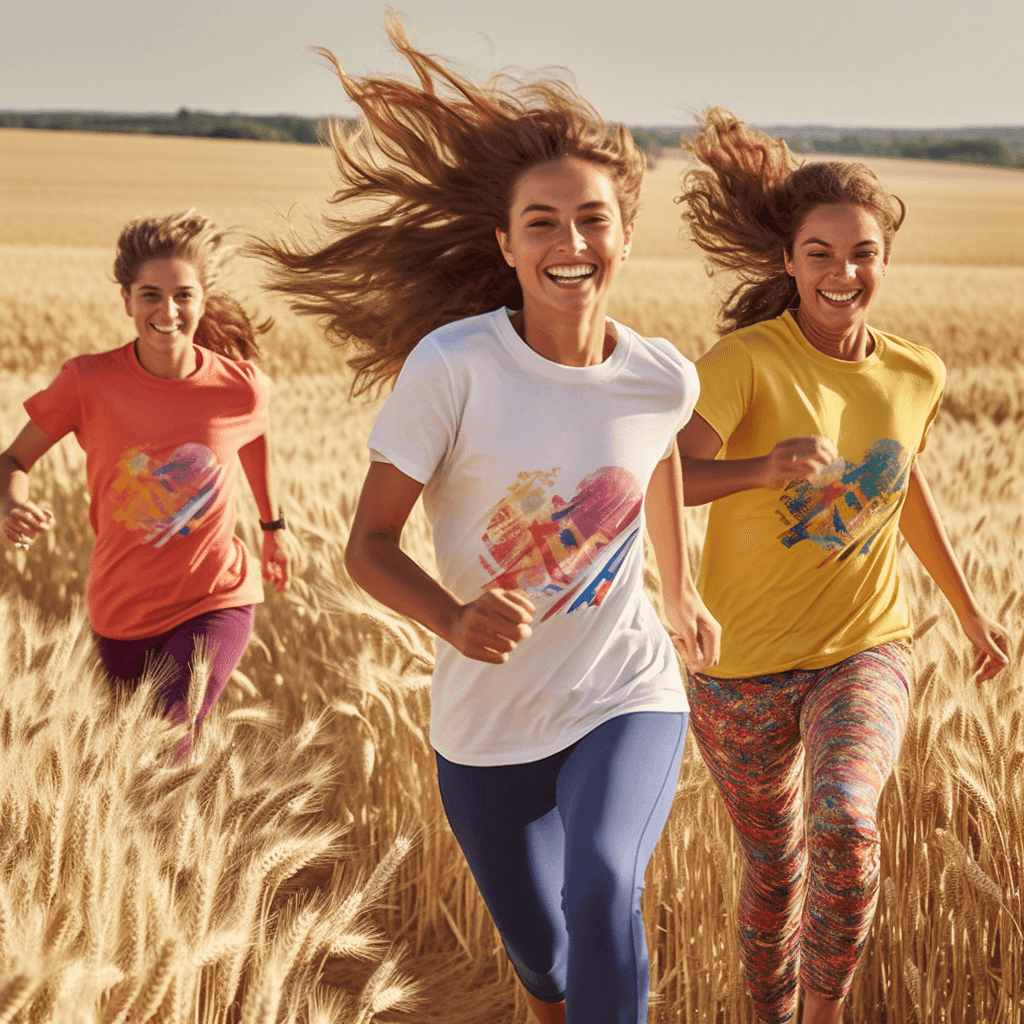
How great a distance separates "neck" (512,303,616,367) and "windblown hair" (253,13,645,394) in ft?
0.89

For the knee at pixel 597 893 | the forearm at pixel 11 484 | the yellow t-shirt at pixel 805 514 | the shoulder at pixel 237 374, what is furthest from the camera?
the shoulder at pixel 237 374

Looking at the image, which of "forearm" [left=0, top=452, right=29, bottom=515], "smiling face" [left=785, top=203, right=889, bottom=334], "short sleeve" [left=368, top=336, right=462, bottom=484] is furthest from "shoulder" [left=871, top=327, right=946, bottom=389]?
"forearm" [left=0, top=452, right=29, bottom=515]

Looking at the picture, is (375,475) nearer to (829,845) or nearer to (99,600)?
→ (829,845)

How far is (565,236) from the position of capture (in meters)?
2.05

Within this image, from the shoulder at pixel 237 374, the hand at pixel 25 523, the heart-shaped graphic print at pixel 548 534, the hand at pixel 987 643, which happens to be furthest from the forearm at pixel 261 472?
the hand at pixel 987 643

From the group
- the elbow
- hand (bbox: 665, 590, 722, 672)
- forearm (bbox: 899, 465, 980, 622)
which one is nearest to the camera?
the elbow

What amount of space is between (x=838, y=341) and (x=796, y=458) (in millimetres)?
452

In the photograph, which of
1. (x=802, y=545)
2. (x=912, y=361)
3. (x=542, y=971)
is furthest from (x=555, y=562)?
(x=912, y=361)

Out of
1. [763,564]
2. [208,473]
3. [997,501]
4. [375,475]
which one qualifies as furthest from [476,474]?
[997,501]

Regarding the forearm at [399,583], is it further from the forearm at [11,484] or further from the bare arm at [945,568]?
the forearm at [11,484]

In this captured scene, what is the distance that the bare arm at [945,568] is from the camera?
2.61 meters

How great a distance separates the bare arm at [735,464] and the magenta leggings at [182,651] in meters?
1.29

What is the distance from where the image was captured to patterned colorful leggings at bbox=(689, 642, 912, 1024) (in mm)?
2070

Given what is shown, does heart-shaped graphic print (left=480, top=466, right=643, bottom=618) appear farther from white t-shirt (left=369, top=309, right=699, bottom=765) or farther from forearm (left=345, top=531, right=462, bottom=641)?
forearm (left=345, top=531, right=462, bottom=641)
